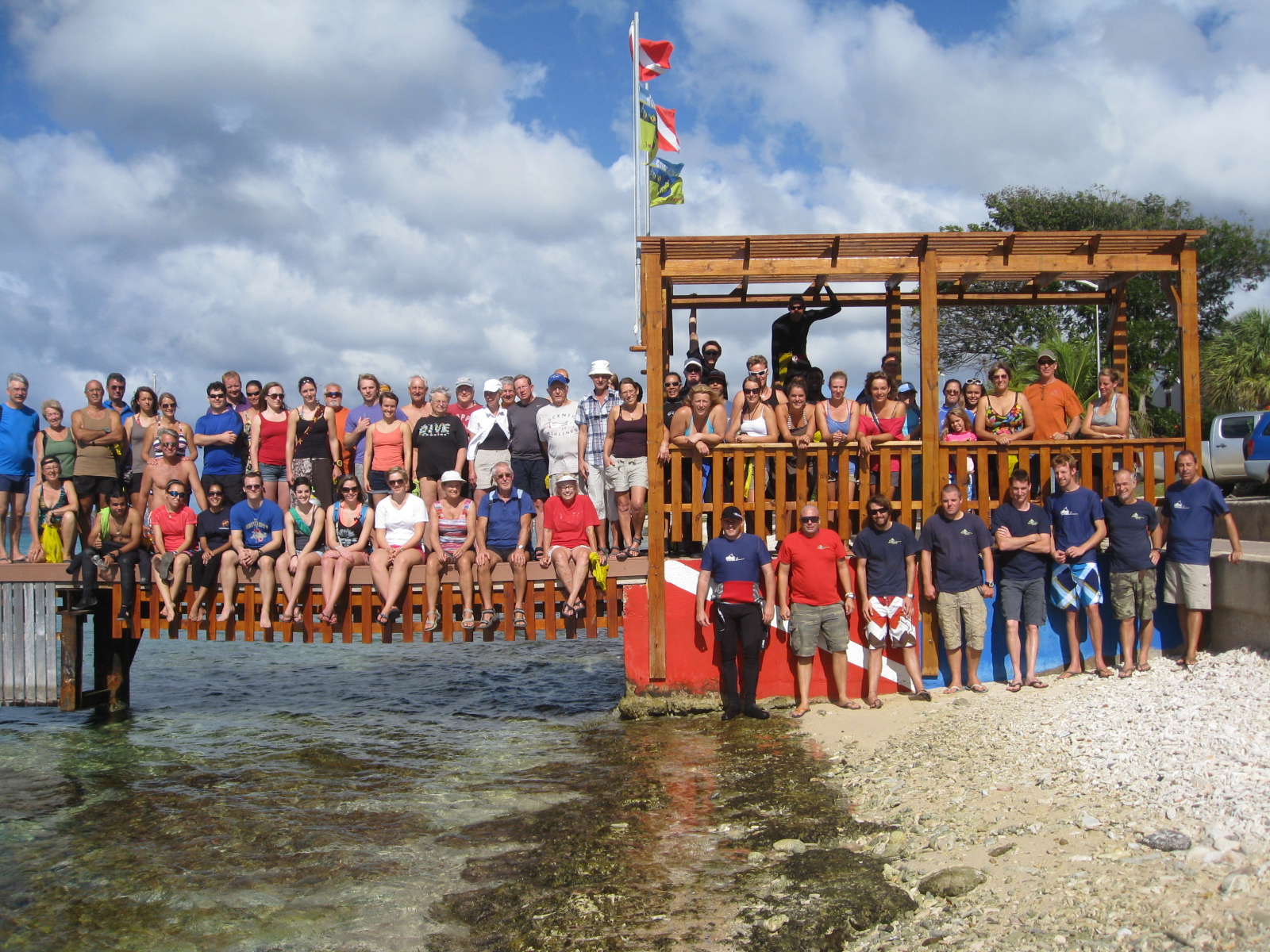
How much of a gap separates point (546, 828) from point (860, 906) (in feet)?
7.99

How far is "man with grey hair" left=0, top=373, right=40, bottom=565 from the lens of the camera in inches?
415

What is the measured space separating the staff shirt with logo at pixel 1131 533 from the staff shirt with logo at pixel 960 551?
1.13 m

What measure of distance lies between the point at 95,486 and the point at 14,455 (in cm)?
93

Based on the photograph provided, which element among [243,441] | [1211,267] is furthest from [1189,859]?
[1211,267]

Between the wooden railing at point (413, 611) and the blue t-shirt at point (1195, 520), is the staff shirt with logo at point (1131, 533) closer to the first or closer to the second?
the blue t-shirt at point (1195, 520)

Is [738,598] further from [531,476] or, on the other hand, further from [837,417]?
[531,476]

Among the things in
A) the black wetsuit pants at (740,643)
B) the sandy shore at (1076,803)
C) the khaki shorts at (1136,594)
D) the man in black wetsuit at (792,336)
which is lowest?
the sandy shore at (1076,803)

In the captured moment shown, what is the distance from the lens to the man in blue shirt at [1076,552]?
880cm

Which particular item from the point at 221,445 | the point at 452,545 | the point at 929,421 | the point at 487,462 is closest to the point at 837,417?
the point at 929,421

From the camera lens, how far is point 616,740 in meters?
8.79

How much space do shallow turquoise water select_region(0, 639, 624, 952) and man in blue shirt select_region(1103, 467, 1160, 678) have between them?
5.10 metres

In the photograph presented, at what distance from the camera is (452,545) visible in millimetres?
9656

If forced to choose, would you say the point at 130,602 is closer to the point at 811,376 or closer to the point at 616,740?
the point at 616,740

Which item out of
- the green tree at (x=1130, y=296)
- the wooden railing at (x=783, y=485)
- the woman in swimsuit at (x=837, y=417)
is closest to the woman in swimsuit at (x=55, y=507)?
the wooden railing at (x=783, y=485)
